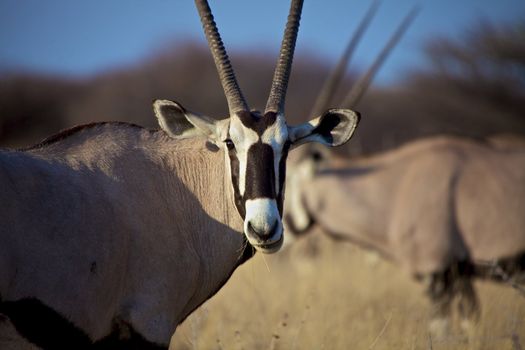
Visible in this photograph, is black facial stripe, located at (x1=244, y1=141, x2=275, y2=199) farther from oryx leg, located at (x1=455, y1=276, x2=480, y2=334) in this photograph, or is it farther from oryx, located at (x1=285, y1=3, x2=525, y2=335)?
oryx leg, located at (x1=455, y1=276, x2=480, y2=334)

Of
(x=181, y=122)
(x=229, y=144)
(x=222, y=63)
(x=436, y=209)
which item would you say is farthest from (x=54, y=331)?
(x=436, y=209)

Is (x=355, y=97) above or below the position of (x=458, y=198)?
above

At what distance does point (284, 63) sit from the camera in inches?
181

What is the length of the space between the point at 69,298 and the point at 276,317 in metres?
3.77

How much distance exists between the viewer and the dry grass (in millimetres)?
5773

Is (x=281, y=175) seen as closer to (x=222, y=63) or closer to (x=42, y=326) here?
(x=222, y=63)

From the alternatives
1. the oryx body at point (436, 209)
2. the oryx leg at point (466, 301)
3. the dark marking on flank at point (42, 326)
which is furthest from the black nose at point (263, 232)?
the oryx leg at point (466, 301)

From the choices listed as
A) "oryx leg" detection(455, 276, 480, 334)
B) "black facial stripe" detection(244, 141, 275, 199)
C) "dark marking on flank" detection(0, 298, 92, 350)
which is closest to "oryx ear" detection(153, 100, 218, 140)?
"black facial stripe" detection(244, 141, 275, 199)

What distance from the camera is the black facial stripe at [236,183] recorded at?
164 inches

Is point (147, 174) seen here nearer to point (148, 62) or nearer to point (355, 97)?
point (355, 97)

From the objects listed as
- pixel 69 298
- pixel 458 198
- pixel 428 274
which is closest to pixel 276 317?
pixel 428 274

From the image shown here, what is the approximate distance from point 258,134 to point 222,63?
0.67 meters

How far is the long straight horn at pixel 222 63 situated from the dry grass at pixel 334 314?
1325mm

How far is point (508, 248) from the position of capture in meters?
8.41
